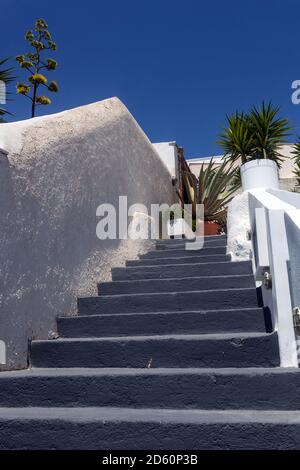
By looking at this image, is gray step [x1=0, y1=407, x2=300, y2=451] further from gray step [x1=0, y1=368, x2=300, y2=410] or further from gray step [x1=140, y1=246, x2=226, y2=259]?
gray step [x1=140, y1=246, x2=226, y2=259]

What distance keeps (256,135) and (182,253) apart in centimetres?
525

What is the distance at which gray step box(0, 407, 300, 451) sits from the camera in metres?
1.72

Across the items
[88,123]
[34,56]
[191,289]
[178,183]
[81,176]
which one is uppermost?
[34,56]

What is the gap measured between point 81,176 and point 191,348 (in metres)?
1.99

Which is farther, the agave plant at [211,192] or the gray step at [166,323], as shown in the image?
the agave plant at [211,192]

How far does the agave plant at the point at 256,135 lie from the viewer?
8.80m

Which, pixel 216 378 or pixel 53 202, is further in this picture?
pixel 53 202

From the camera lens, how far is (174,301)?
311 centimetres

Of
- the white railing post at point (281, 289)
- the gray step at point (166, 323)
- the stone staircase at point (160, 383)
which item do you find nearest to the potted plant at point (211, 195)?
the stone staircase at point (160, 383)

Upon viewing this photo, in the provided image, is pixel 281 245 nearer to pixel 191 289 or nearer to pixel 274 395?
pixel 274 395

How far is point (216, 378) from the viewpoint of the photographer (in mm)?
2051

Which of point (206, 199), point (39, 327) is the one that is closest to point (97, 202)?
point (39, 327)

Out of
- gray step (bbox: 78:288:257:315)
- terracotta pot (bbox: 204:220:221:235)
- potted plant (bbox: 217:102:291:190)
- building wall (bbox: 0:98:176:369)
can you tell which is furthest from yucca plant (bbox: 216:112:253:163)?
gray step (bbox: 78:288:257:315)

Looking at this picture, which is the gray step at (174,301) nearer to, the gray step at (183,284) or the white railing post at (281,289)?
the gray step at (183,284)
